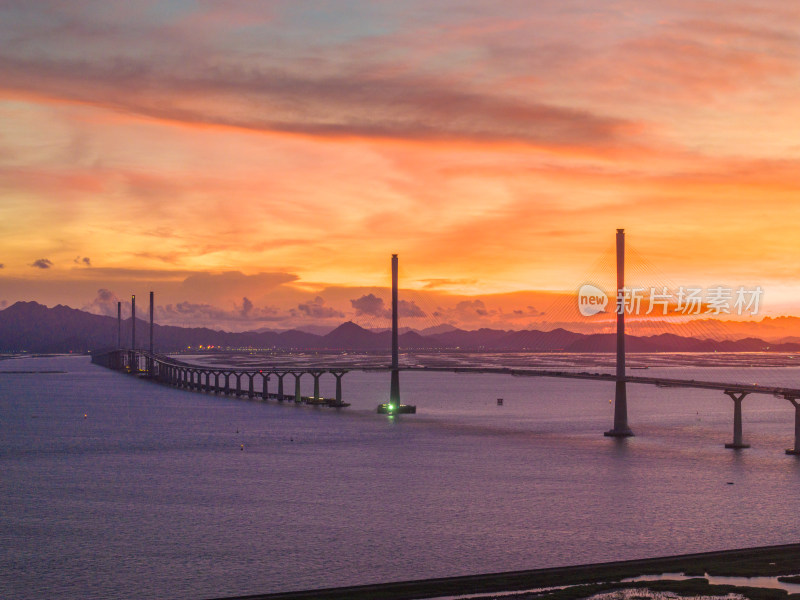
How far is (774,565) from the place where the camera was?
31.1 m

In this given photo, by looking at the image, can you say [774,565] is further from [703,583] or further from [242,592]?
Answer: [242,592]

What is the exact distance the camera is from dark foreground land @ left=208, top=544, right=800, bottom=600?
27578 millimetres

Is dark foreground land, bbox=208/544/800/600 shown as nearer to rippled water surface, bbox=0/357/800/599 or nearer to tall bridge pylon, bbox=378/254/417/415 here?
rippled water surface, bbox=0/357/800/599

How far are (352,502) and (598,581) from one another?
834 inches

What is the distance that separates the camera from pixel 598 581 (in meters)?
29.3

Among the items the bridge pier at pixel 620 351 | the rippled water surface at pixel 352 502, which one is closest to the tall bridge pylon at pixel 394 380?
the rippled water surface at pixel 352 502

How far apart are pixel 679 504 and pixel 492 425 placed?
6078cm

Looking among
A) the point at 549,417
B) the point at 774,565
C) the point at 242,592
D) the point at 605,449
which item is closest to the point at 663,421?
the point at 549,417

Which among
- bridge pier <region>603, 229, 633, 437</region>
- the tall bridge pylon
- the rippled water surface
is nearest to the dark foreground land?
the rippled water surface

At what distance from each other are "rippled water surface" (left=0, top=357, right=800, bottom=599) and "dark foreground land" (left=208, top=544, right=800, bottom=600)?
8.02 feet

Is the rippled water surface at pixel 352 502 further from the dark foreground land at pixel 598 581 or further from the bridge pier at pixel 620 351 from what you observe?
the dark foreground land at pixel 598 581

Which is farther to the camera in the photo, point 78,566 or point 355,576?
point 78,566

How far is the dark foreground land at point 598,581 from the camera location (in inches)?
1086

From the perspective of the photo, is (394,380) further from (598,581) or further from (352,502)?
(598,581)
